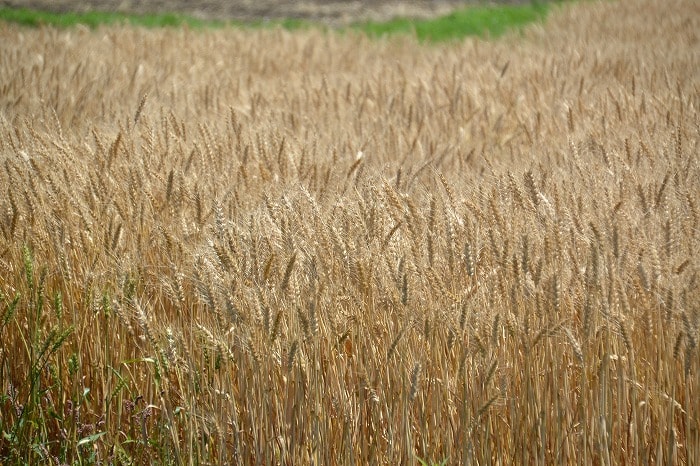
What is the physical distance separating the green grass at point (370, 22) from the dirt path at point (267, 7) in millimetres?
462

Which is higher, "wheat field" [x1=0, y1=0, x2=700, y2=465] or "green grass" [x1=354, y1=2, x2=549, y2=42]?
"green grass" [x1=354, y1=2, x2=549, y2=42]

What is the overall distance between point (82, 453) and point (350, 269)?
0.96m

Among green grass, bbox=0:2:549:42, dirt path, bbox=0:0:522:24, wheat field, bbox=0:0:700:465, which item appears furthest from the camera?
dirt path, bbox=0:0:522:24

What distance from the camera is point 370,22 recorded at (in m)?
12.3

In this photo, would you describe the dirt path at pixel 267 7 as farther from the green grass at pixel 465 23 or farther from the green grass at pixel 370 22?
the green grass at pixel 465 23

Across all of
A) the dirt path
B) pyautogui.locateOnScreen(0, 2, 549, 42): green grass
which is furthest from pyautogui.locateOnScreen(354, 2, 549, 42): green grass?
the dirt path

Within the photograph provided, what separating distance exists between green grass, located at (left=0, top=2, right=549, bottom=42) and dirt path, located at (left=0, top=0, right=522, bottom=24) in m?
0.46

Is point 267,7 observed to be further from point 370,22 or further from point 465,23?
point 465,23

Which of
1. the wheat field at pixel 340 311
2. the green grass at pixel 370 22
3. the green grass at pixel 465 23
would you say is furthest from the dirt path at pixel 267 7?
the wheat field at pixel 340 311

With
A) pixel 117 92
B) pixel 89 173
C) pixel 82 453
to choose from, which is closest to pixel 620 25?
pixel 117 92

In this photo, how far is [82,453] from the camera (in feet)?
7.94

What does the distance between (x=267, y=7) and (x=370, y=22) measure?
2.03m

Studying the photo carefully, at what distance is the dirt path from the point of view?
12906mm

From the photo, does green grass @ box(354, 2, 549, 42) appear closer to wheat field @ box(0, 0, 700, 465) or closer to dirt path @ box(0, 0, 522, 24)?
dirt path @ box(0, 0, 522, 24)
